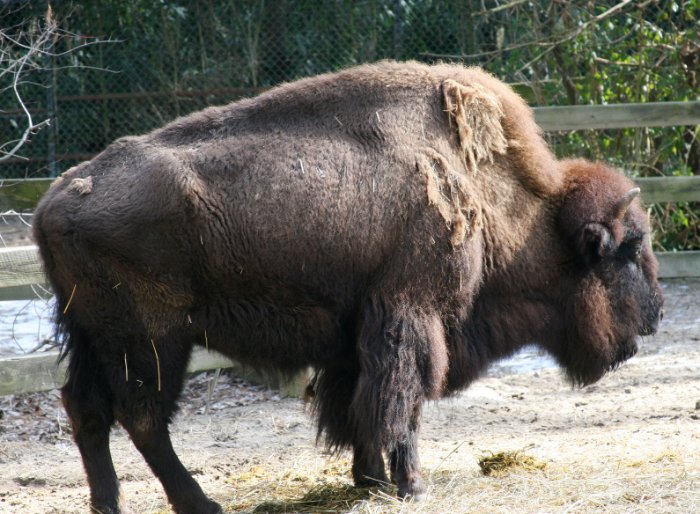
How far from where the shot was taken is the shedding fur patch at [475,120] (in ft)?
13.8

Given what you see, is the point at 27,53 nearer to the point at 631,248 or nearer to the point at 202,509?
the point at 202,509

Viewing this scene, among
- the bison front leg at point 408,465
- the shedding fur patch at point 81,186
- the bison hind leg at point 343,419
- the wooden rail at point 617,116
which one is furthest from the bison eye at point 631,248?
the wooden rail at point 617,116

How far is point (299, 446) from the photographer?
17.9 ft

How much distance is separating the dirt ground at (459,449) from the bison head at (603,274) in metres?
0.60

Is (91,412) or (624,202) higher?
(624,202)

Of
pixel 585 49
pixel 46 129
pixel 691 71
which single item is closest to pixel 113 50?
pixel 46 129

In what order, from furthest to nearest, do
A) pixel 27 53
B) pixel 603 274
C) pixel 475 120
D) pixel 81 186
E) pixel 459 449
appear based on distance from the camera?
pixel 27 53
pixel 459 449
pixel 603 274
pixel 475 120
pixel 81 186

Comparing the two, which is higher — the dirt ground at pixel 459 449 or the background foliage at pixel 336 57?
the background foliage at pixel 336 57

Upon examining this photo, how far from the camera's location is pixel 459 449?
5.24 metres

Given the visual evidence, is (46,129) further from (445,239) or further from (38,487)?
(445,239)

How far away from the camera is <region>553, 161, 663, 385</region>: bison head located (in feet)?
14.4

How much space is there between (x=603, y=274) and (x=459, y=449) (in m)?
1.42

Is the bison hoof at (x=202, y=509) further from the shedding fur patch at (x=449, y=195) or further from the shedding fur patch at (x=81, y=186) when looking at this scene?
the shedding fur patch at (x=449, y=195)

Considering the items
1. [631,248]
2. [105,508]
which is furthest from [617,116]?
[105,508]
